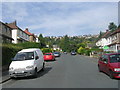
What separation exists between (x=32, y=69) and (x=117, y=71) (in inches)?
199

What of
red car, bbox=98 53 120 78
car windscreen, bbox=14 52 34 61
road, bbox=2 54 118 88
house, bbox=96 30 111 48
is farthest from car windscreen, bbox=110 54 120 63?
house, bbox=96 30 111 48

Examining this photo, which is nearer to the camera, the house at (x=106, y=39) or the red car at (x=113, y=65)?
the red car at (x=113, y=65)

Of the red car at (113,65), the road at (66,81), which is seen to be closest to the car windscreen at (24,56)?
the road at (66,81)

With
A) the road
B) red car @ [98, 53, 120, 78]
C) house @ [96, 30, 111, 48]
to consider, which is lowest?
the road

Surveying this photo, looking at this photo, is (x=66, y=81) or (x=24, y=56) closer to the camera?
(x=66, y=81)

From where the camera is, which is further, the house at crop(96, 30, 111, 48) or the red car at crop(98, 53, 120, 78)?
the house at crop(96, 30, 111, 48)

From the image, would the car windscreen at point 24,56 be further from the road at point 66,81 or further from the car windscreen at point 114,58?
the car windscreen at point 114,58

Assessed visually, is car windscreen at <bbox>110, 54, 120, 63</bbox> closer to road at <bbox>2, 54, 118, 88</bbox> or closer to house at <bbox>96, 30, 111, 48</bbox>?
road at <bbox>2, 54, 118, 88</bbox>

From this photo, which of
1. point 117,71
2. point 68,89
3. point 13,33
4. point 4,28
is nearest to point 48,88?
point 68,89

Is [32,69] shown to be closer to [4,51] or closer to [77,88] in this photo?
[77,88]

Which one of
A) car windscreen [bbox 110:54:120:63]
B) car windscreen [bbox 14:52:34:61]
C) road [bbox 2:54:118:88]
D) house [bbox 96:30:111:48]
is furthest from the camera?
house [bbox 96:30:111:48]

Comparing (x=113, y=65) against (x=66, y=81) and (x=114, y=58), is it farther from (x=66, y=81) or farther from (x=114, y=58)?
(x=66, y=81)

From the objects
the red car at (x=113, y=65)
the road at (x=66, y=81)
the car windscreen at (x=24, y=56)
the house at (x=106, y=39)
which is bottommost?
the road at (x=66, y=81)

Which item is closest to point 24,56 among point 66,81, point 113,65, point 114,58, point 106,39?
point 66,81
